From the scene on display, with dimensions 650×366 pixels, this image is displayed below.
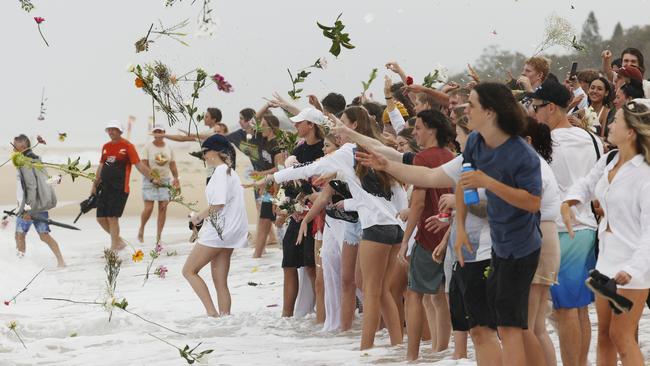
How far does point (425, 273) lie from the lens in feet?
24.7

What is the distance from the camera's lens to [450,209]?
6660 mm

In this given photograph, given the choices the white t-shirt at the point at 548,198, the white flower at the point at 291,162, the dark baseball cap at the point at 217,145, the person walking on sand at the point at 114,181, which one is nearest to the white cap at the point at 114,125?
the person walking on sand at the point at 114,181

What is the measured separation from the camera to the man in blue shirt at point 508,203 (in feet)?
18.0

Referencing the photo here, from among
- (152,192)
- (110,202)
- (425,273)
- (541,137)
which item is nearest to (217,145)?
(425,273)

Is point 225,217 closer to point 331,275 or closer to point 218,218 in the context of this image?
point 218,218

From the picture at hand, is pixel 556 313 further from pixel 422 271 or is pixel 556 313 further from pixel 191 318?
pixel 191 318

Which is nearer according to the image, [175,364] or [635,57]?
[175,364]

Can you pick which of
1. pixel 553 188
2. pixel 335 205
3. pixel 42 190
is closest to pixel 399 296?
pixel 335 205

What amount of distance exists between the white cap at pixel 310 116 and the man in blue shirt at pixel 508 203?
332 centimetres

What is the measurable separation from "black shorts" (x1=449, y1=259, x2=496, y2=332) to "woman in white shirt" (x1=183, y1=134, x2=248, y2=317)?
4145 millimetres

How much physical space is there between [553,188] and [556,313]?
1.03 meters

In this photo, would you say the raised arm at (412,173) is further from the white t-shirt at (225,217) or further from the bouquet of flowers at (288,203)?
the white t-shirt at (225,217)

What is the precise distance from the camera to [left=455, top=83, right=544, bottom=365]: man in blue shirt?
A: 5.48m

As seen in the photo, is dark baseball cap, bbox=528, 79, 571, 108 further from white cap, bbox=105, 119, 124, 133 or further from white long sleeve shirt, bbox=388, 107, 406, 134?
white cap, bbox=105, 119, 124, 133
